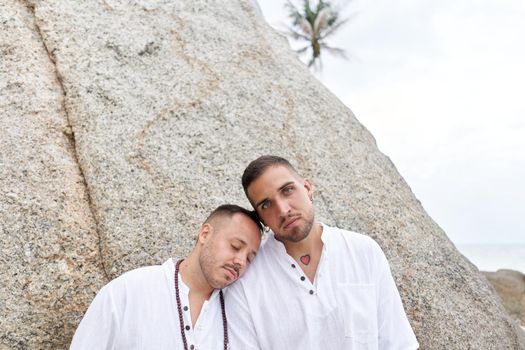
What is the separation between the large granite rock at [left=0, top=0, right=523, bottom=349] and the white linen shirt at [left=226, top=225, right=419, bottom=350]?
102 cm

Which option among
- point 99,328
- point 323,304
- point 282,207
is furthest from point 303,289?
point 99,328

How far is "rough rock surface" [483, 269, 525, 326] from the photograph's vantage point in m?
11.2

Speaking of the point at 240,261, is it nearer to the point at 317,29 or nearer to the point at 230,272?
the point at 230,272

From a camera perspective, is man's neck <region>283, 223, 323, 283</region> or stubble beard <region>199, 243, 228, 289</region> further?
man's neck <region>283, 223, 323, 283</region>

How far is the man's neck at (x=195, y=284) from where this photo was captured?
3231 millimetres

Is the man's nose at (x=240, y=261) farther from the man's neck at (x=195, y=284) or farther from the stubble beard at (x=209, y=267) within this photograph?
the man's neck at (x=195, y=284)

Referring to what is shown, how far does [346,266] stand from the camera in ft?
11.2

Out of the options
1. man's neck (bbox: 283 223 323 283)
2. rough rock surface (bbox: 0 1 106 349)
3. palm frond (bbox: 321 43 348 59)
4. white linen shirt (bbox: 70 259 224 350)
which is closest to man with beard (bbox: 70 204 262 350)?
white linen shirt (bbox: 70 259 224 350)

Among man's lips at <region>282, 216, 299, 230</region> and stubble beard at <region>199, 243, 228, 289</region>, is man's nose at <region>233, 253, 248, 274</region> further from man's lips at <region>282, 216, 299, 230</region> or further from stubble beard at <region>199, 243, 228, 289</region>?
man's lips at <region>282, 216, 299, 230</region>

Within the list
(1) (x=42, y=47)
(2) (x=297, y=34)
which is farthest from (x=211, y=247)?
(2) (x=297, y=34)

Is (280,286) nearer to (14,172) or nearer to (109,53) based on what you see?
(14,172)

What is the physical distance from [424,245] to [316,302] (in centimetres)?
204

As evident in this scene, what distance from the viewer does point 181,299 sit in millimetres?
3189

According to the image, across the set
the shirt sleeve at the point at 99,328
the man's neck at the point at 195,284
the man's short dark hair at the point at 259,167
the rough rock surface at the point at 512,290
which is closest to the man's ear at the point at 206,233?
the man's neck at the point at 195,284
